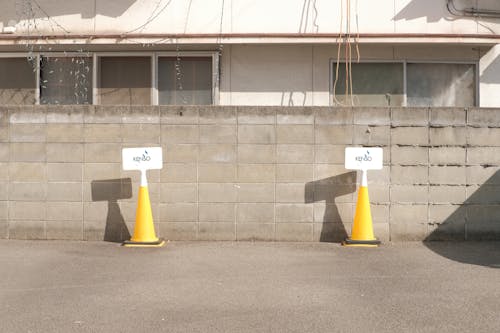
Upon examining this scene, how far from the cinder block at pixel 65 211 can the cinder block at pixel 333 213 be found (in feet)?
10.2

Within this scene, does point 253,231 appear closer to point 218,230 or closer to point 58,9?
point 218,230

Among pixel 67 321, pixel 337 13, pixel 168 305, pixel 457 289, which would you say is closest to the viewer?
pixel 67 321

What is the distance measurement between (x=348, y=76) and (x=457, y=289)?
5428mm

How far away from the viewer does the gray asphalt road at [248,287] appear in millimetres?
4656

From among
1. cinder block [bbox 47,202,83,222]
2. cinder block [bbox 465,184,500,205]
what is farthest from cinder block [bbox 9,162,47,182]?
cinder block [bbox 465,184,500,205]

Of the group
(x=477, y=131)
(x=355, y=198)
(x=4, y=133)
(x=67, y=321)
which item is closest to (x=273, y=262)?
(x=355, y=198)

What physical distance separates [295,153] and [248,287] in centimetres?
269

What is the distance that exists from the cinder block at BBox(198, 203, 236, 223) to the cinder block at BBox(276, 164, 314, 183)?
0.74m

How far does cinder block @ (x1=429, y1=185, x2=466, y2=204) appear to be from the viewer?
7.94 metres

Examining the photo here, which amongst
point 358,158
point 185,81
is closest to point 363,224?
point 358,158

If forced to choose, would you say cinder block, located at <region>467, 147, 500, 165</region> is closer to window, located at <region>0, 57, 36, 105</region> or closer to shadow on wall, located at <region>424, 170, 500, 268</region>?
shadow on wall, located at <region>424, 170, 500, 268</region>

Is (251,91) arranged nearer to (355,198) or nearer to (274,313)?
(355,198)

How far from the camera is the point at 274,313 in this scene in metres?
4.88

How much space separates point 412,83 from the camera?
33.9 ft
